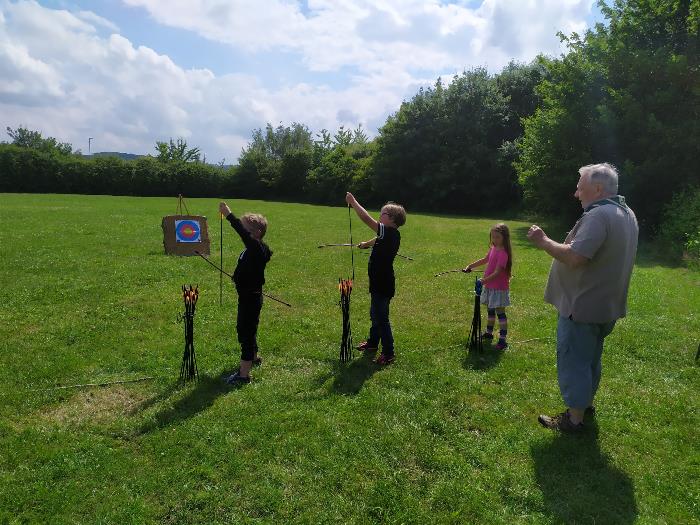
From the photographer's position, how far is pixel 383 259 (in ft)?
18.1

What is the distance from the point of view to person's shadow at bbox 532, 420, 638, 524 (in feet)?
11.2

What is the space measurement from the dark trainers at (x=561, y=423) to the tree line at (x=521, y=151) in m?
8.45

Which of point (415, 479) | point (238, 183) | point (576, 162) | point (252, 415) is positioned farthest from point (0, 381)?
point (238, 183)

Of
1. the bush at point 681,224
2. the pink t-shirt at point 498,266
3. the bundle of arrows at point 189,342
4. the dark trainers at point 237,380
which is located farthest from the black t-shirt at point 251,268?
the bush at point 681,224

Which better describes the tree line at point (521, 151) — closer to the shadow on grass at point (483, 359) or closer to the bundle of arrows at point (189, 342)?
the shadow on grass at point (483, 359)

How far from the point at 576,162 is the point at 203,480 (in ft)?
65.7

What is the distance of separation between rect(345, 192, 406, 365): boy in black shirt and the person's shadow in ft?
Answer: 6.99

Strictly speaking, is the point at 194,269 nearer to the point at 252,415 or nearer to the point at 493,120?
the point at 252,415

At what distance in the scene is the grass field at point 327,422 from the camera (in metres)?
3.50

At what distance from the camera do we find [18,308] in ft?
25.6

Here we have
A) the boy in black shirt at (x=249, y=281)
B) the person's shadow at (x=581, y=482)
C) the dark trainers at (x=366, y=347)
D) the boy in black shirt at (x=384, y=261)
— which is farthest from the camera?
the dark trainers at (x=366, y=347)

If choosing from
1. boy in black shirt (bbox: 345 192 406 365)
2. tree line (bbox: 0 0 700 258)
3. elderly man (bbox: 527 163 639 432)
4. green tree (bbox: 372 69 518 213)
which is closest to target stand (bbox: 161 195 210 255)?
boy in black shirt (bbox: 345 192 406 365)

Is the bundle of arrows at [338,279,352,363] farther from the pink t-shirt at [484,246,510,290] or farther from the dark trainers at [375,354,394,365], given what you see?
the pink t-shirt at [484,246,510,290]

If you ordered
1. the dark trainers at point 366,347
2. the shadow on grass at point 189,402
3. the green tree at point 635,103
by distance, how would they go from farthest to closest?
the green tree at point 635,103 → the dark trainers at point 366,347 → the shadow on grass at point 189,402
